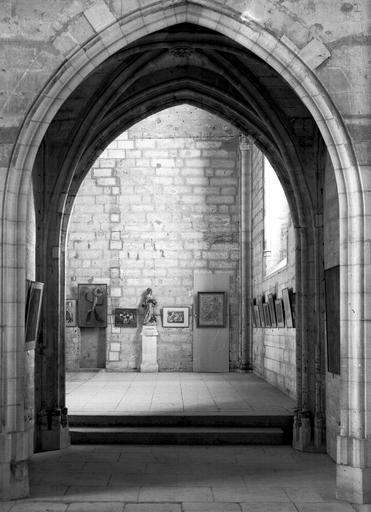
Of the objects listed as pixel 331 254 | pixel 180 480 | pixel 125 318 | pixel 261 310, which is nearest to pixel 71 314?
pixel 125 318

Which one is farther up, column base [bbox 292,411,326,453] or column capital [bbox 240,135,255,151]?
column capital [bbox 240,135,255,151]

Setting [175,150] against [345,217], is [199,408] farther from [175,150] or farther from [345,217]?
[175,150]

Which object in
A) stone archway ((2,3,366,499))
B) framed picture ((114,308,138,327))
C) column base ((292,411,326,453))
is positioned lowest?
column base ((292,411,326,453))

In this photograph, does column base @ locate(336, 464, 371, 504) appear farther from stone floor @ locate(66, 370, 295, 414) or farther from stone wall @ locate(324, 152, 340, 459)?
stone floor @ locate(66, 370, 295, 414)

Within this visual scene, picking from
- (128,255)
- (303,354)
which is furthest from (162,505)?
(128,255)

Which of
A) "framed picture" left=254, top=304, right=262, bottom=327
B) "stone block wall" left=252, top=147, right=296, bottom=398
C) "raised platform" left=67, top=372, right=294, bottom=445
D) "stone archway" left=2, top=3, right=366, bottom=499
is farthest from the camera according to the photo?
"framed picture" left=254, top=304, right=262, bottom=327

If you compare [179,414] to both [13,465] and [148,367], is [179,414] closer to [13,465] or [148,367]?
[13,465]

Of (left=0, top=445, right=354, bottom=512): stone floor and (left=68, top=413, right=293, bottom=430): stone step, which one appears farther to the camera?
(left=68, top=413, right=293, bottom=430): stone step

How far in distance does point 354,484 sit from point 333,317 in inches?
77.5

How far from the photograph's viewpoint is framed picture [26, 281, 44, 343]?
728 centimetres

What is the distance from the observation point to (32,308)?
7.40 metres

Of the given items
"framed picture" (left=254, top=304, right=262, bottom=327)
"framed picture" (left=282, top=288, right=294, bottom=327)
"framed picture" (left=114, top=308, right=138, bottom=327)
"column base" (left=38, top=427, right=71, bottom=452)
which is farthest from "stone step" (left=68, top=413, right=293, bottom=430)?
"framed picture" (left=114, top=308, right=138, bottom=327)

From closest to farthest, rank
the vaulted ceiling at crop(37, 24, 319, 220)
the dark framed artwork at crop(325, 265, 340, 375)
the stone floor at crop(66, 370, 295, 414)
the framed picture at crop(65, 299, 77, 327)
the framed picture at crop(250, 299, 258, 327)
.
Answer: the dark framed artwork at crop(325, 265, 340, 375), the vaulted ceiling at crop(37, 24, 319, 220), the stone floor at crop(66, 370, 295, 414), the framed picture at crop(250, 299, 258, 327), the framed picture at crop(65, 299, 77, 327)

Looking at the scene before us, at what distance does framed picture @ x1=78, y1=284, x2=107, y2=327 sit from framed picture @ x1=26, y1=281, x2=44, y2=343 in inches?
354
